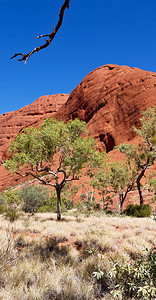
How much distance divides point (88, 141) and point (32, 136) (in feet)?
14.6

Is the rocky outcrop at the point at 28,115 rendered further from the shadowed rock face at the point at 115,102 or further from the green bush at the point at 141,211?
the green bush at the point at 141,211

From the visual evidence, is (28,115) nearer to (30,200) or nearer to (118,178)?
(30,200)

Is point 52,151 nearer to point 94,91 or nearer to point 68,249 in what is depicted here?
point 68,249

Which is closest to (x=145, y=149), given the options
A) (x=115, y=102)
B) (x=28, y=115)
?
(x=115, y=102)

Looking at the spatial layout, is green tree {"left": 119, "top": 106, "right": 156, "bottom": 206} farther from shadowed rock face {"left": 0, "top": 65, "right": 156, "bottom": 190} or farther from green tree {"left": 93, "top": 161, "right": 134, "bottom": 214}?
shadowed rock face {"left": 0, "top": 65, "right": 156, "bottom": 190}

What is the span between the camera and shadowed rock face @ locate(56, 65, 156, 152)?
49.2 m

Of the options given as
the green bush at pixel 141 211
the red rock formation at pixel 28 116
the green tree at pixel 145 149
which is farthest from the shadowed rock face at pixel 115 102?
the red rock formation at pixel 28 116

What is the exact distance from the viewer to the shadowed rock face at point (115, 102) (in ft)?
162

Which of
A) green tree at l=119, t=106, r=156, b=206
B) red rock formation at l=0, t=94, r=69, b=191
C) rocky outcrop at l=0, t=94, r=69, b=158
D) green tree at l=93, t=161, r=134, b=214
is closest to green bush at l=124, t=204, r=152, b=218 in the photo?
green tree at l=119, t=106, r=156, b=206

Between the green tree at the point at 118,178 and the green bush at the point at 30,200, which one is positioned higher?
the green tree at the point at 118,178

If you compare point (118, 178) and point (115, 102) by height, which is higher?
point (115, 102)

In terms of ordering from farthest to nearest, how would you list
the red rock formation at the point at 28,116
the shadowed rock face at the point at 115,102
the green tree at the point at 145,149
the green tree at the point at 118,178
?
the red rock formation at the point at 28,116 < the shadowed rock face at the point at 115,102 < the green tree at the point at 118,178 < the green tree at the point at 145,149

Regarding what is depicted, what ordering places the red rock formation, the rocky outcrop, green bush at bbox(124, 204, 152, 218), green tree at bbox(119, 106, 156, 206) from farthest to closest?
the rocky outcrop
the red rock formation
green tree at bbox(119, 106, 156, 206)
green bush at bbox(124, 204, 152, 218)

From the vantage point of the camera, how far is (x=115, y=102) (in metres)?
55.6
